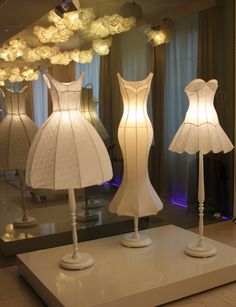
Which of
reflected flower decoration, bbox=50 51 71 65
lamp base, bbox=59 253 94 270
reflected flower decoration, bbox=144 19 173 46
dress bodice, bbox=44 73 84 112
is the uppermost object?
reflected flower decoration, bbox=144 19 173 46

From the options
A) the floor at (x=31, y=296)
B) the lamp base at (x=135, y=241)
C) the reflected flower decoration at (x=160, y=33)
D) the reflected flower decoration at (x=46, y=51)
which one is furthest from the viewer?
the reflected flower decoration at (x=160, y=33)

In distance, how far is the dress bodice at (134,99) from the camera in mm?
2652

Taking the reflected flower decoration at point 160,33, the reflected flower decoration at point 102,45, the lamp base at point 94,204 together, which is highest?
the reflected flower decoration at point 160,33

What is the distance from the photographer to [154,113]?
3584 mm

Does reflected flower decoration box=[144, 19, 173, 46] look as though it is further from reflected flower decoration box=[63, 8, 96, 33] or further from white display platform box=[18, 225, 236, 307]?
white display platform box=[18, 225, 236, 307]

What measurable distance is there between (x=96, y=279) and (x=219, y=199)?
2.05 metres

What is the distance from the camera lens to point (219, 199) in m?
3.99

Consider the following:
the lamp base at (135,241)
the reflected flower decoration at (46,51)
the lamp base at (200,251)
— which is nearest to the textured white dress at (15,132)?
the reflected flower decoration at (46,51)

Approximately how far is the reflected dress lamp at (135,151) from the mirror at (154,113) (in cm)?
58

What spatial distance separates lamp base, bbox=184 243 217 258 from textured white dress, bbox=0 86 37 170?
1.38 meters

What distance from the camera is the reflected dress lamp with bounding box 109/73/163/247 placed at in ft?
8.77

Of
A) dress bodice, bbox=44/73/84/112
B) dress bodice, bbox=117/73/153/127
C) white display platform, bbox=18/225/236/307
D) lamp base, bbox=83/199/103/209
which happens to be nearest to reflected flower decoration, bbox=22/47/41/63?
dress bodice, bbox=117/73/153/127

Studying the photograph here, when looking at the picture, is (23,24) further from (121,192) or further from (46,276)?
Result: (46,276)

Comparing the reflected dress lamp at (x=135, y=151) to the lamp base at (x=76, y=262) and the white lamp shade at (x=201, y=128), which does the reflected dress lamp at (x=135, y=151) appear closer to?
the white lamp shade at (x=201, y=128)
